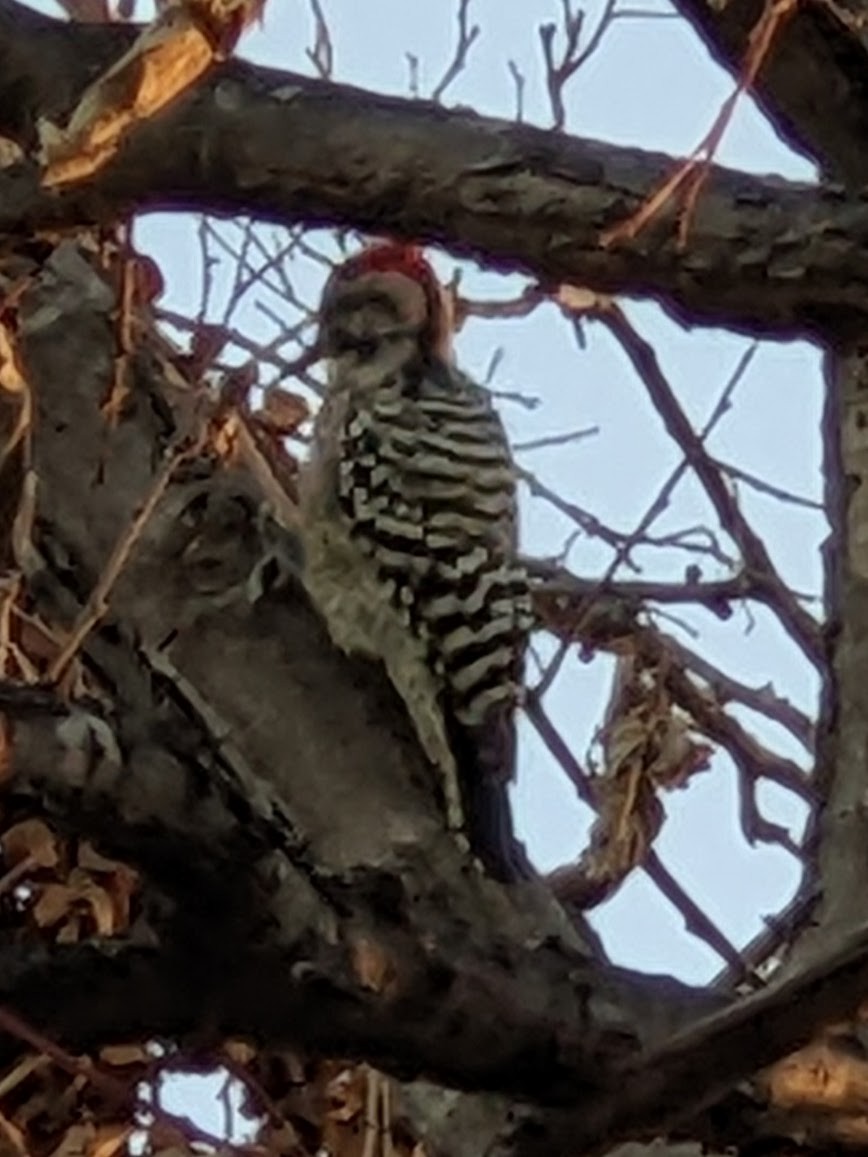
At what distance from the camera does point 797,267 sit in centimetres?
140

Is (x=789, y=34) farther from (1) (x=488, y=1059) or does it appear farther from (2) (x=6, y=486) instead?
(2) (x=6, y=486)

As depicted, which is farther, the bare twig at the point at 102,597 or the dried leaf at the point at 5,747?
the bare twig at the point at 102,597

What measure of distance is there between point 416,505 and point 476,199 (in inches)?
71.9

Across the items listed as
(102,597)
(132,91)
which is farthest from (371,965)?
(132,91)

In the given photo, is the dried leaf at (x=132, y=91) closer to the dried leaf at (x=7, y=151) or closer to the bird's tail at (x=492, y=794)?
the dried leaf at (x=7, y=151)

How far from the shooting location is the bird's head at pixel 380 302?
129 inches

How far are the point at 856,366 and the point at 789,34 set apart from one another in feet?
1.06

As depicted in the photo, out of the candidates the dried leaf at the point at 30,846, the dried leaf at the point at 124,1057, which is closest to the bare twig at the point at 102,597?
the dried leaf at the point at 30,846

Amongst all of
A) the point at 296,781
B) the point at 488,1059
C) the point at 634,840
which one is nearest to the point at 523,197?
the point at 488,1059

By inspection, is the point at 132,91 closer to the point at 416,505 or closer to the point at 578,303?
the point at 578,303

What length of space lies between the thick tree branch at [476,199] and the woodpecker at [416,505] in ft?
4.63

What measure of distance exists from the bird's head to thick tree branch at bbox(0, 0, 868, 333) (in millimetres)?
1843

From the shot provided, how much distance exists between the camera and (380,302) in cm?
329

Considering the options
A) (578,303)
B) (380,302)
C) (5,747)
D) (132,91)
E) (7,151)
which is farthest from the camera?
(380,302)
